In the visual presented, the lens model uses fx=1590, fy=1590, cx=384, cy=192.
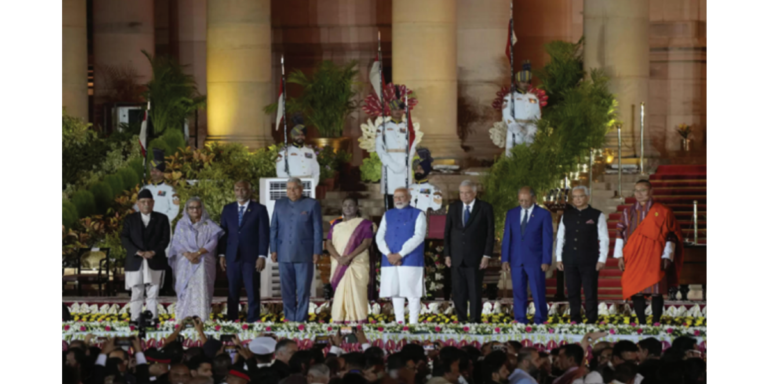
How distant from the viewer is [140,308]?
1908 cm

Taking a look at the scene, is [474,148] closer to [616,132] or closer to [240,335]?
[616,132]

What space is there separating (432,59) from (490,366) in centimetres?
1614

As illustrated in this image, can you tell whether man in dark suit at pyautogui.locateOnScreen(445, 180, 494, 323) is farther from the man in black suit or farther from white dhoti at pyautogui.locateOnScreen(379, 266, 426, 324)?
the man in black suit

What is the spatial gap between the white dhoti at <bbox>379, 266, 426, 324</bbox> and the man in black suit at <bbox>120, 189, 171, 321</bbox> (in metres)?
2.79

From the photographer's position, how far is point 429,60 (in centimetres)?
2845

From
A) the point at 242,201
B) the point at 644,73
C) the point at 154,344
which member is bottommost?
the point at 154,344

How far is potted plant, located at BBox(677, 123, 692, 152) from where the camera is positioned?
35.3m

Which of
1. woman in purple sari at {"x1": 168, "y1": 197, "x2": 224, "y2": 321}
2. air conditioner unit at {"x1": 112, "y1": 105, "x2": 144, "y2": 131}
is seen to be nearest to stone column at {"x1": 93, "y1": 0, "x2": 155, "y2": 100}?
air conditioner unit at {"x1": 112, "y1": 105, "x2": 144, "y2": 131}

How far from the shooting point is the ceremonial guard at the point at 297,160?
24156 millimetres

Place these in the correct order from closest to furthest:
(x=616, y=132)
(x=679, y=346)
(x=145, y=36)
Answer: (x=679, y=346), (x=616, y=132), (x=145, y=36)

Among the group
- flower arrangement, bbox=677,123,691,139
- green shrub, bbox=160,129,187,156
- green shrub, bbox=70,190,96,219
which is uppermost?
flower arrangement, bbox=677,123,691,139

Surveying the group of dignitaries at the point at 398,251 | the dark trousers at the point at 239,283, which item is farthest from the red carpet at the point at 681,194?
the dark trousers at the point at 239,283

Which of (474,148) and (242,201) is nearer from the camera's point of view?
(242,201)

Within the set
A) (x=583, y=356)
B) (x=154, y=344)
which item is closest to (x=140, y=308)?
(x=154, y=344)
